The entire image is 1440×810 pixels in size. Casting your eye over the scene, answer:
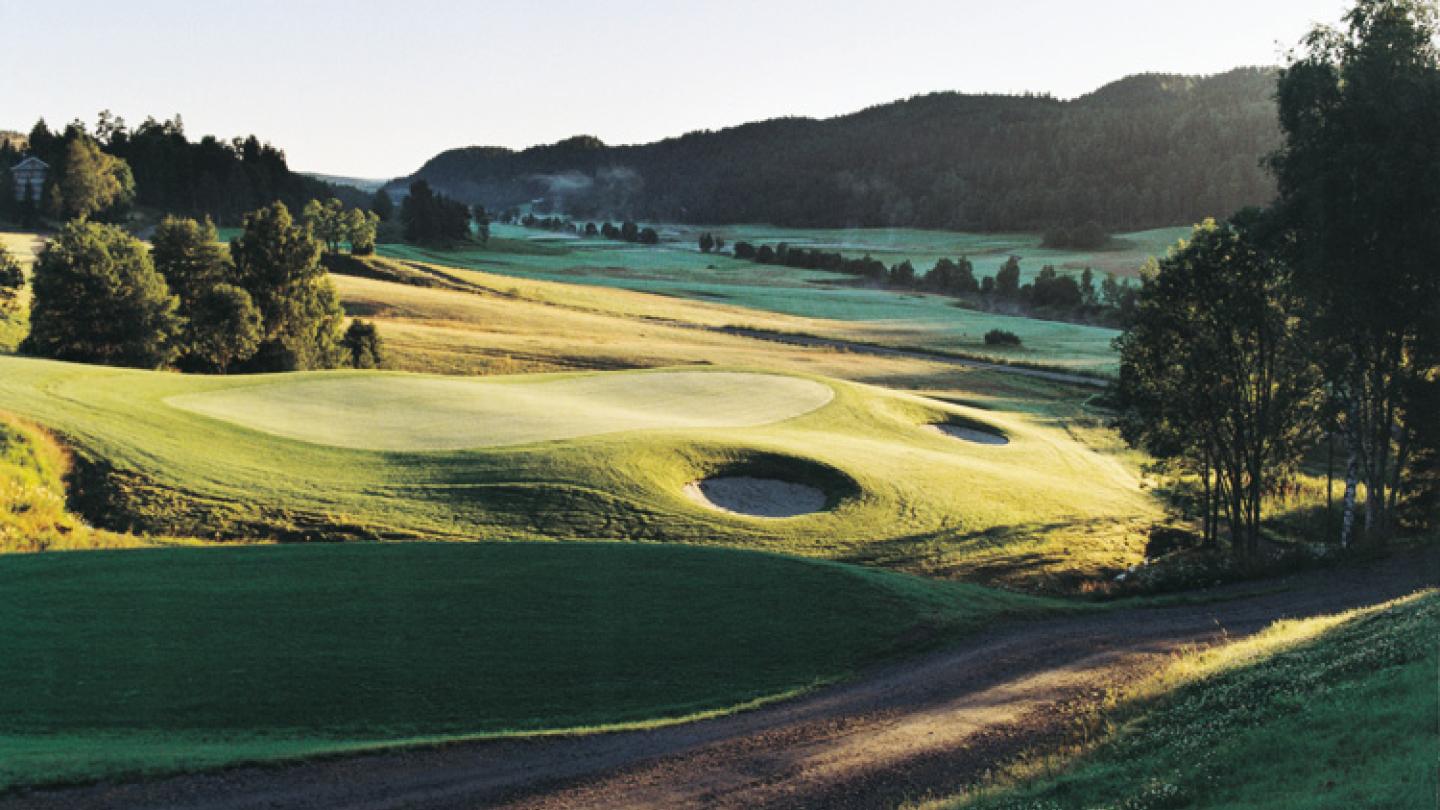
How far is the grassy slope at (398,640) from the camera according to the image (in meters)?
16.1

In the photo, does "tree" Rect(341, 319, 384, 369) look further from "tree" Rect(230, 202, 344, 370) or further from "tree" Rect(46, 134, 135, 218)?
"tree" Rect(46, 134, 135, 218)

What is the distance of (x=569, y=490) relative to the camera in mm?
32375

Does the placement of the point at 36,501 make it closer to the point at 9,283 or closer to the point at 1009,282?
the point at 9,283

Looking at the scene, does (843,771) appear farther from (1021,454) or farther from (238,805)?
(1021,454)

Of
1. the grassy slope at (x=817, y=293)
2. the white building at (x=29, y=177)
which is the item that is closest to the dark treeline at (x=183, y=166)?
the white building at (x=29, y=177)

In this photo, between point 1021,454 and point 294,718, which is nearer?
point 294,718

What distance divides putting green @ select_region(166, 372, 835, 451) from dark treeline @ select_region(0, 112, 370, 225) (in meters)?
135

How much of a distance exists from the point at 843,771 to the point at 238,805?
8.75 metres

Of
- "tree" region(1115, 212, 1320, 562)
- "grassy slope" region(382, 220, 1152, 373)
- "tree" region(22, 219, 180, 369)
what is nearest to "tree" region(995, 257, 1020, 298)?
"grassy slope" region(382, 220, 1152, 373)

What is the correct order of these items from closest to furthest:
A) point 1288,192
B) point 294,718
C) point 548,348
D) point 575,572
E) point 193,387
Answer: point 294,718, point 575,572, point 1288,192, point 193,387, point 548,348

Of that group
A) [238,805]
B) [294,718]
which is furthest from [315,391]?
[238,805]

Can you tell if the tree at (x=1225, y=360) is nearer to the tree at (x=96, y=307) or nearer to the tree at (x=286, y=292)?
the tree at (x=286, y=292)

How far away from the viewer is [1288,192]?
111 feet

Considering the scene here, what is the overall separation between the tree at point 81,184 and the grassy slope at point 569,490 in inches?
4381
